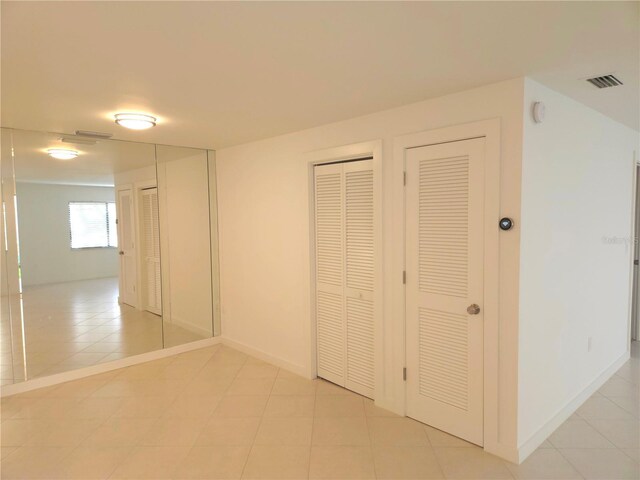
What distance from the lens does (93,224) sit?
409cm

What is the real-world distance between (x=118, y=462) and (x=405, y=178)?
2.77m

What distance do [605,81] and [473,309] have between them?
1659 mm

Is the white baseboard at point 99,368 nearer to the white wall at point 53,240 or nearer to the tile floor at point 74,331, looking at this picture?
the tile floor at point 74,331

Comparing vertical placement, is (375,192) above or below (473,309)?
above

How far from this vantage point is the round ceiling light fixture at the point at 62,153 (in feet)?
12.5

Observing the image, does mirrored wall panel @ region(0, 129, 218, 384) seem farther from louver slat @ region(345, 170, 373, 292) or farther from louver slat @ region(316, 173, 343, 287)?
louver slat @ region(345, 170, 373, 292)

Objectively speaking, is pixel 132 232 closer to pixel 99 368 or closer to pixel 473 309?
pixel 99 368

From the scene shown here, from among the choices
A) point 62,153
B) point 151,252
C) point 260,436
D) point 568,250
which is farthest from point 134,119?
point 568,250

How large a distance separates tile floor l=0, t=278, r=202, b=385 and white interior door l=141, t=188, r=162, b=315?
0.56 feet

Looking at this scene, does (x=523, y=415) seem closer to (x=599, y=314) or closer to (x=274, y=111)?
(x=599, y=314)

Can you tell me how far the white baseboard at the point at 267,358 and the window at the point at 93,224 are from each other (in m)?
1.76

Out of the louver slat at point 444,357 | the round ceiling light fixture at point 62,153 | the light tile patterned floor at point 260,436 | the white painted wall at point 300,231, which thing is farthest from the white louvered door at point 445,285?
the round ceiling light fixture at point 62,153

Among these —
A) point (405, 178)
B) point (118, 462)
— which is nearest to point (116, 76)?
point (405, 178)

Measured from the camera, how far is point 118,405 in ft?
10.7
